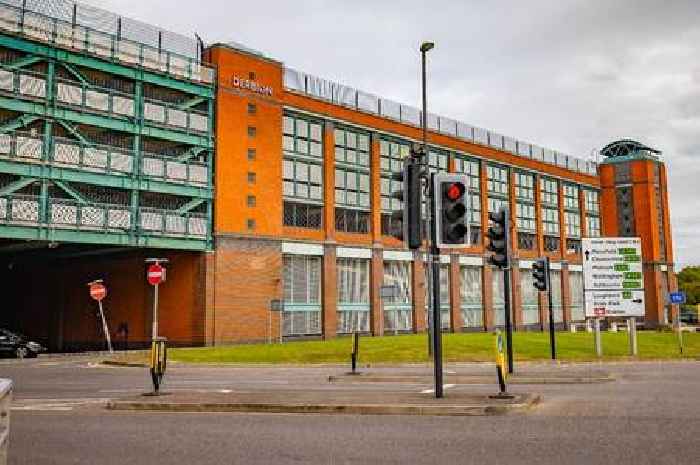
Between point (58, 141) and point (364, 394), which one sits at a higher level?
point (58, 141)

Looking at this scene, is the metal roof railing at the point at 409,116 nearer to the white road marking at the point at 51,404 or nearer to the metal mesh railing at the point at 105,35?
the metal mesh railing at the point at 105,35

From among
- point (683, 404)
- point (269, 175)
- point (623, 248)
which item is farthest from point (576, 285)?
point (683, 404)

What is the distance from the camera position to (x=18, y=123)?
35.3 metres

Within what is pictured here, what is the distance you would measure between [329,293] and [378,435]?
40.1 metres

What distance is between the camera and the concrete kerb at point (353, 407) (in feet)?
36.2

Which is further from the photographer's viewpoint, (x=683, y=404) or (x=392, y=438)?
(x=683, y=404)

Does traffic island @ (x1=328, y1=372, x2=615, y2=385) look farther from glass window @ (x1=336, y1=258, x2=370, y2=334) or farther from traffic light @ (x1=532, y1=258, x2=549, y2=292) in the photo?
glass window @ (x1=336, y1=258, x2=370, y2=334)

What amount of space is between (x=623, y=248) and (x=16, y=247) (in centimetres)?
3126

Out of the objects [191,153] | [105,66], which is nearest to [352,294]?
[191,153]

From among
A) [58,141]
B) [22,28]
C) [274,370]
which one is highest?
[22,28]

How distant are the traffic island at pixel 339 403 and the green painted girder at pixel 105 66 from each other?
27754 millimetres

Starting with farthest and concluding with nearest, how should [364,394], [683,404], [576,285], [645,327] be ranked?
[645,327], [576,285], [364,394], [683,404]

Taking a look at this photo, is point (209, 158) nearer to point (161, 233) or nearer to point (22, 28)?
point (161, 233)

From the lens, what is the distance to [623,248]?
29234 millimetres
